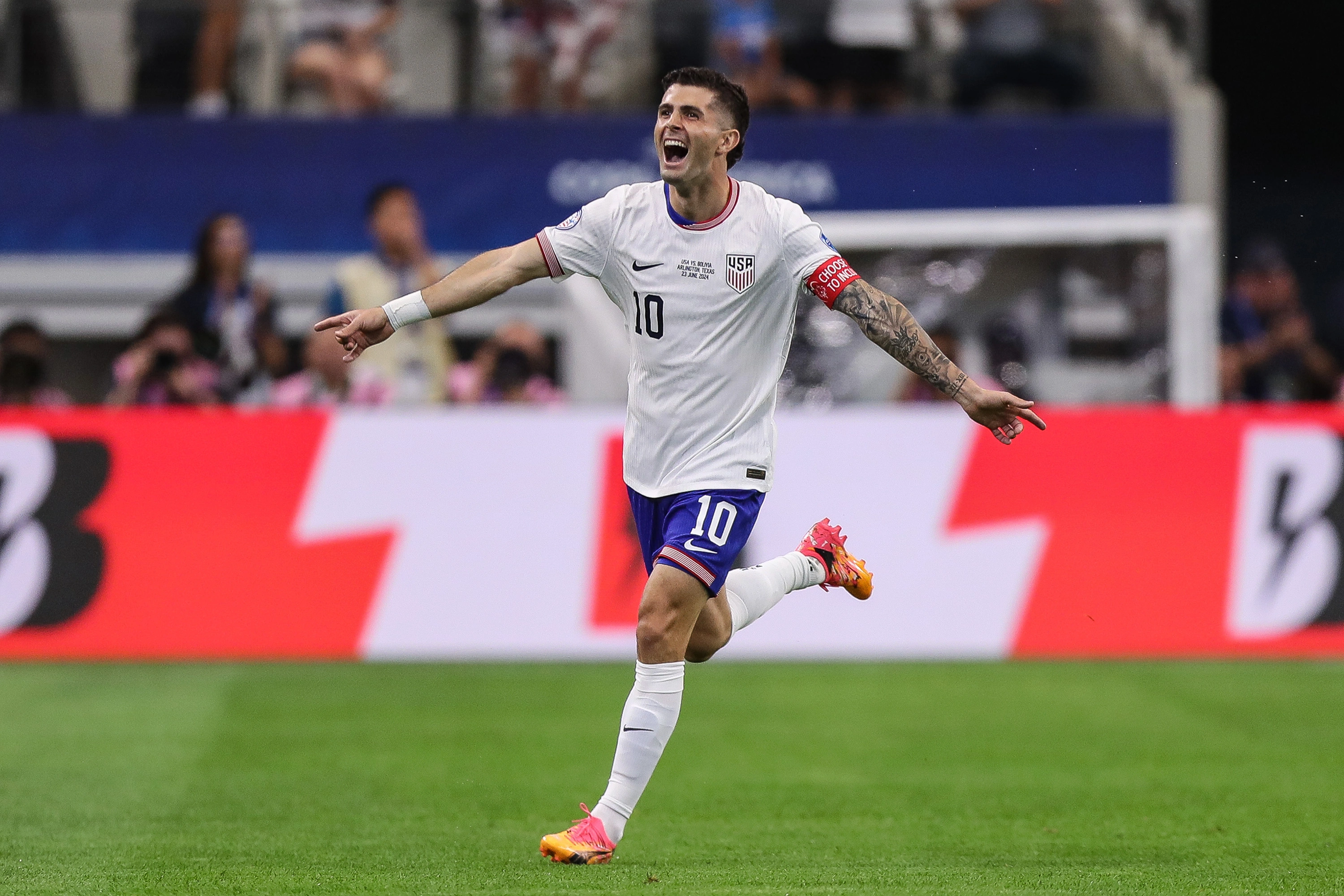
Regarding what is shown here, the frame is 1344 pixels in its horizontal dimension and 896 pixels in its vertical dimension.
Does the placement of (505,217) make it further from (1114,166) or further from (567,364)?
(1114,166)

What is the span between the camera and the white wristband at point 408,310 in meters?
6.26

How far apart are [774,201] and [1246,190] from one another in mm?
15728

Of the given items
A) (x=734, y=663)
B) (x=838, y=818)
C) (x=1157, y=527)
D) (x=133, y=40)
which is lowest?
(x=734, y=663)

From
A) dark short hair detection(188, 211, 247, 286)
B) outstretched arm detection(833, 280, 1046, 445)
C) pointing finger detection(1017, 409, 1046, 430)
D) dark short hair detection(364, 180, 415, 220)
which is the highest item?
outstretched arm detection(833, 280, 1046, 445)

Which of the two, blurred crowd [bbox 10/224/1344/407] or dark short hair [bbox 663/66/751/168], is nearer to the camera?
dark short hair [bbox 663/66/751/168]

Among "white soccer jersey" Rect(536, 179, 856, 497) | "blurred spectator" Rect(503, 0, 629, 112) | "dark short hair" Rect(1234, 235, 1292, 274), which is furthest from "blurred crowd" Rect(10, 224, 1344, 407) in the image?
"white soccer jersey" Rect(536, 179, 856, 497)

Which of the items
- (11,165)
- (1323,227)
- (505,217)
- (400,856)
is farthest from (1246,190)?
(400,856)

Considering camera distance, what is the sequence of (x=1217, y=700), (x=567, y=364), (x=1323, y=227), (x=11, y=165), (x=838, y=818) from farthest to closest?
(x=1323, y=227), (x=11, y=165), (x=567, y=364), (x=1217, y=700), (x=838, y=818)

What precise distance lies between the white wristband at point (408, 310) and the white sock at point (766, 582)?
148 centimetres

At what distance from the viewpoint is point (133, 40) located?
1688 centimetres

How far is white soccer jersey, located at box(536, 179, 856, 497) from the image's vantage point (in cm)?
635

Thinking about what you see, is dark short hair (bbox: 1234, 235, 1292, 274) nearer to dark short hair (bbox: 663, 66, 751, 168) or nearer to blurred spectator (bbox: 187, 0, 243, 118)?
blurred spectator (bbox: 187, 0, 243, 118)

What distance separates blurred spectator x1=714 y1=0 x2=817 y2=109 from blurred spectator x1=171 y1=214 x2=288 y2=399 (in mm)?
4715

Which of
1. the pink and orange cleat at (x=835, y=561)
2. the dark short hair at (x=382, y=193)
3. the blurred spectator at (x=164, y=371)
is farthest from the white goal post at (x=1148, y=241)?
the pink and orange cleat at (x=835, y=561)
